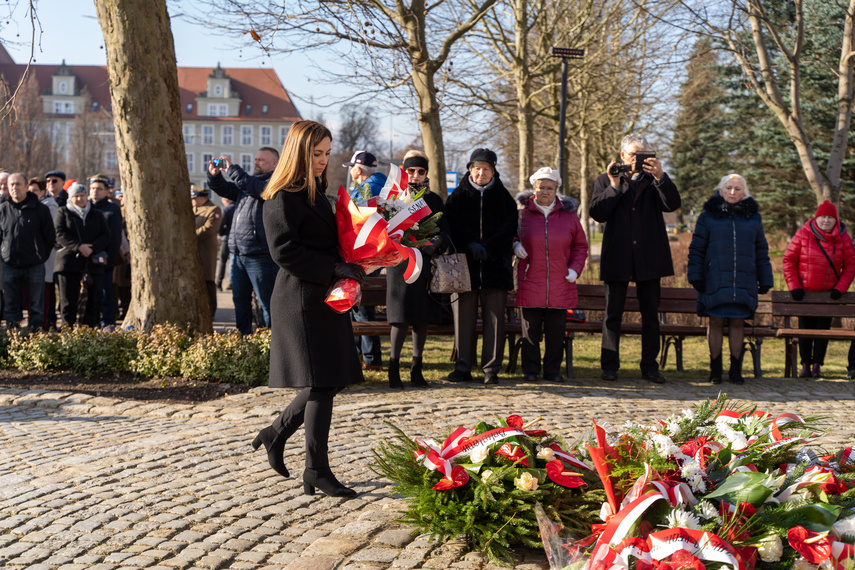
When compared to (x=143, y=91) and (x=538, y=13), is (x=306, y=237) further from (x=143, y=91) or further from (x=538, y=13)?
(x=538, y=13)

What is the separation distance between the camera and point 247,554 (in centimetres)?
400

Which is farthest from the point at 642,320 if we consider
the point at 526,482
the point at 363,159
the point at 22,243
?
the point at 22,243

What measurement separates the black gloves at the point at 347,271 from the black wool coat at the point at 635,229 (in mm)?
4361

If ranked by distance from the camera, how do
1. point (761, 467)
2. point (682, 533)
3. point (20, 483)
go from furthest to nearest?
point (20, 483)
point (761, 467)
point (682, 533)

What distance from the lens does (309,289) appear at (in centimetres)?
475

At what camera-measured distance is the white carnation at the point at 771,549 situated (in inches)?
124

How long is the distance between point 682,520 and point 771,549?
321 millimetres

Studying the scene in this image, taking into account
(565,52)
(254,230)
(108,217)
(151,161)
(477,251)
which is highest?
(565,52)

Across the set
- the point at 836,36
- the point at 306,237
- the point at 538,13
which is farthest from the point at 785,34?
the point at 306,237

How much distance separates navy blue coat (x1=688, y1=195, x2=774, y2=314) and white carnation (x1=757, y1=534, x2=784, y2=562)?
19.0ft

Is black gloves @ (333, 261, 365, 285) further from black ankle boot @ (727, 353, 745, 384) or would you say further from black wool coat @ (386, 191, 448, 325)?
black ankle boot @ (727, 353, 745, 384)

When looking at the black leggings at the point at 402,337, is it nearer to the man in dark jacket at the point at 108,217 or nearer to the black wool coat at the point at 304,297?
the black wool coat at the point at 304,297

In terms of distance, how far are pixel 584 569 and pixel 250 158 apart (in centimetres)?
8874

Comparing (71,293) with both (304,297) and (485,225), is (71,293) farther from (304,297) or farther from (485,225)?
(304,297)
